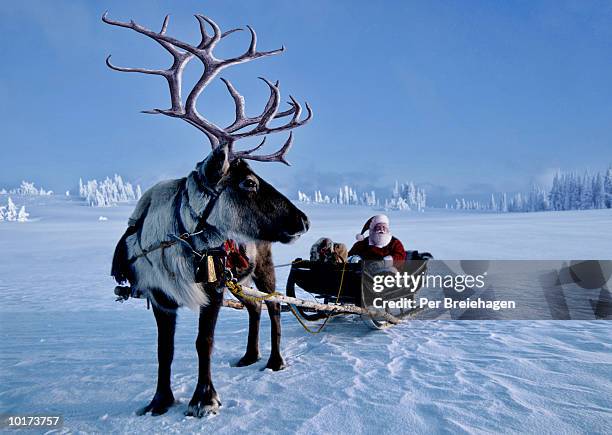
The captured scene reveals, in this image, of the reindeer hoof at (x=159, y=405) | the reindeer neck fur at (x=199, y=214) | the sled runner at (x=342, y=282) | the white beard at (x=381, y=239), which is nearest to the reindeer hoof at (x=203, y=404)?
the reindeer hoof at (x=159, y=405)

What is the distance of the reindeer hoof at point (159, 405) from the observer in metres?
3.45

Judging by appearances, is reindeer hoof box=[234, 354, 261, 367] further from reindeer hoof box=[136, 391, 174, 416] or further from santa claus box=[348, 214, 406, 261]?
santa claus box=[348, 214, 406, 261]

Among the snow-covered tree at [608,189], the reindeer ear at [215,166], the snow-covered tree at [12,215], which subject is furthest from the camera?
the snow-covered tree at [608,189]

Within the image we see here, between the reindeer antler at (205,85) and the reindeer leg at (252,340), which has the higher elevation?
the reindeer antler at (205,85)

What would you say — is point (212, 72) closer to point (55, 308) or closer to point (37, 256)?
point (55, 308)

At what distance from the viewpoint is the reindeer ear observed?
316 centimetres

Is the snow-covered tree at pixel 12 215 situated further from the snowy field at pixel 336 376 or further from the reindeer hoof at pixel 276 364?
the reindeer hoof at pixel 276 364

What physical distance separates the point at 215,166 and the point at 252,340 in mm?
2578

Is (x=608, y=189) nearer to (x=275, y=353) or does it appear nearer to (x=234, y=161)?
(x=275, y=353)

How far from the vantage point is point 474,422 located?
10.3 feet

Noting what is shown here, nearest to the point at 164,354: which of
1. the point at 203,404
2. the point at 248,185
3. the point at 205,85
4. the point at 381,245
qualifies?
the point at 203,404

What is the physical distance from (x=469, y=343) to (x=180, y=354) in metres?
3.96

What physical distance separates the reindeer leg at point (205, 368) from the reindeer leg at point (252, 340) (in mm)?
1105

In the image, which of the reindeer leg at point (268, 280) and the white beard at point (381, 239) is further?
the white beard at point (381, 239)
